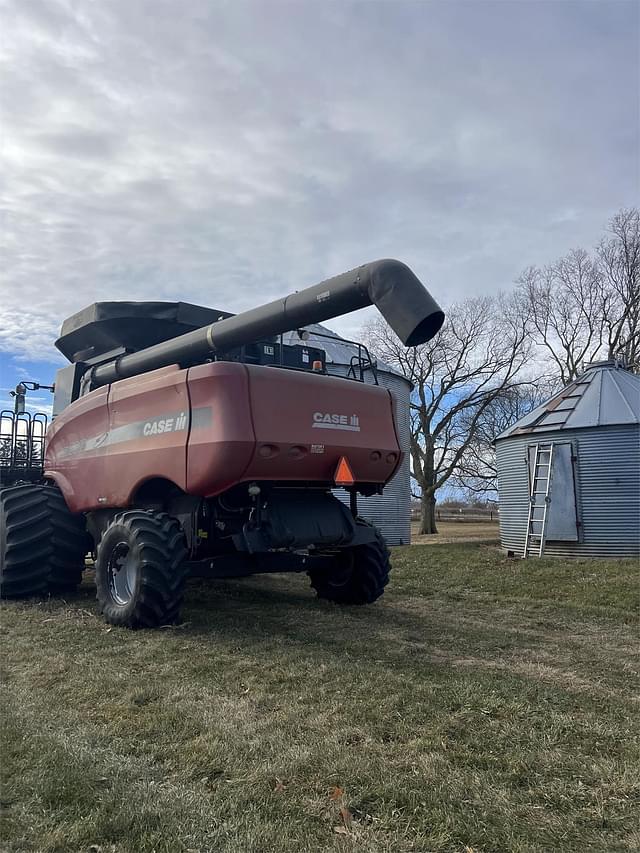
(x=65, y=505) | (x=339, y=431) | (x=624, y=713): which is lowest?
(x=624, y=713)

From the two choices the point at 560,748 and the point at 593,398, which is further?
the point at 593,398

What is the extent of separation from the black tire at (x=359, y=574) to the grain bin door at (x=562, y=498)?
8188 millimetres

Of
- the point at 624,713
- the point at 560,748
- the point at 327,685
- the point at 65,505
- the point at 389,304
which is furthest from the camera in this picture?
the point at 65,505

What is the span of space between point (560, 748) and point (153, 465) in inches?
170

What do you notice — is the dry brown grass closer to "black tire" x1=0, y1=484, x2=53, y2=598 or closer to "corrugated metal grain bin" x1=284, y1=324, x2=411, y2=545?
"corrugated metal grain bin" x1=284, y1=324, x2=411, y2=545

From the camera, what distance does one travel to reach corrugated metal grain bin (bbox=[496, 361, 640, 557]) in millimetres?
14211

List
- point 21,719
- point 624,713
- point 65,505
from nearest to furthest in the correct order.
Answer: point 21,719 < point 624,713 < point 65,505

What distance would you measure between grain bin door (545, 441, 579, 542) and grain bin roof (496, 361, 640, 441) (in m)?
0.64

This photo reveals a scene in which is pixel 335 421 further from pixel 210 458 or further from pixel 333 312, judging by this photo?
pixel 210 458

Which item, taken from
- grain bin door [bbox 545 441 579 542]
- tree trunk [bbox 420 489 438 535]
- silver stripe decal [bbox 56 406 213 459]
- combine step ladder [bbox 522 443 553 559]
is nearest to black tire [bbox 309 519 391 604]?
silver stripe decal [bbox 56 406 213 459]

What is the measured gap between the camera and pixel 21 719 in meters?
3.73

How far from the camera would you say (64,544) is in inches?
305

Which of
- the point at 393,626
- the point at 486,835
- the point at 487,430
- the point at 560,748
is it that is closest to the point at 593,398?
the point at 393,626

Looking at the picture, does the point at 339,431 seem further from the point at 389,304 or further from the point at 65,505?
the point at 65,505
